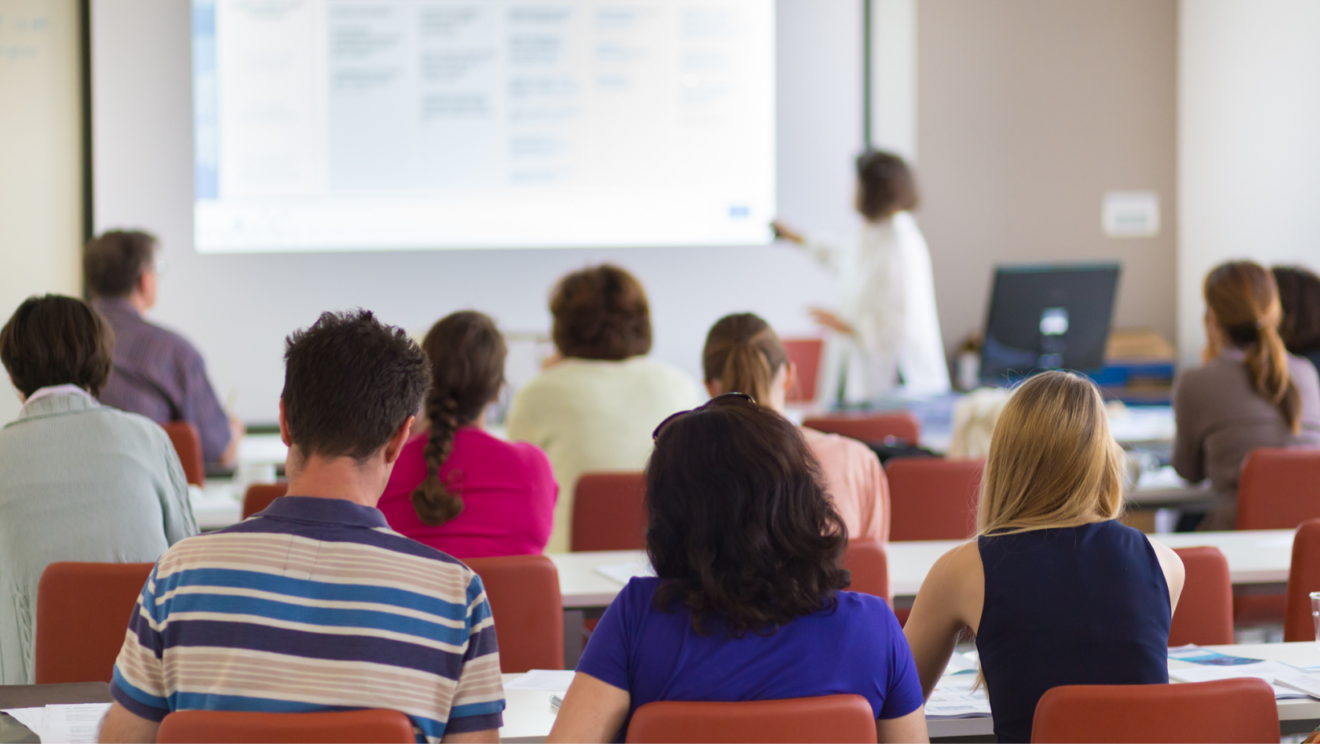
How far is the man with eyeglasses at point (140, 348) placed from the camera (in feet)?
12.3

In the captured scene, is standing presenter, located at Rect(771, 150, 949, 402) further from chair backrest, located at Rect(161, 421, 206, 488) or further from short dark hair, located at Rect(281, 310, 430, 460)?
short dark hair, located at Rect(281, 310, 430, 460)

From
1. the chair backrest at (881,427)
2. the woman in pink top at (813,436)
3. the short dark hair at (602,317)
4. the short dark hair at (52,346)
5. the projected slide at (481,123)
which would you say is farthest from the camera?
the projected slide at (481,123)

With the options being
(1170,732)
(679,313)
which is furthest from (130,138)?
(1170,732)

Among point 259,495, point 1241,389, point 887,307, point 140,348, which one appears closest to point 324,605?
point 259,495

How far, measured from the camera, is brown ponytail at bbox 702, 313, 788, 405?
2586mm

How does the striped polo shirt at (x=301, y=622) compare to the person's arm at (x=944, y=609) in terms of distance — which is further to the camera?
the person's arm at (x=944, y=609)

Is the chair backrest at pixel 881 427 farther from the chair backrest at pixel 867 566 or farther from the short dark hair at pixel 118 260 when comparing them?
the short dark hair at pixel 118 260

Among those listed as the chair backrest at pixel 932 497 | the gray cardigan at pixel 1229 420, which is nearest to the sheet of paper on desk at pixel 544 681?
the chair backrest at pixel 932 497

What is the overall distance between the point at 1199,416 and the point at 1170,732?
2.33m

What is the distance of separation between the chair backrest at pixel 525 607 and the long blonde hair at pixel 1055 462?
2.41ft

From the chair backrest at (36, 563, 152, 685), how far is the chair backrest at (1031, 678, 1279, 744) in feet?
4.46

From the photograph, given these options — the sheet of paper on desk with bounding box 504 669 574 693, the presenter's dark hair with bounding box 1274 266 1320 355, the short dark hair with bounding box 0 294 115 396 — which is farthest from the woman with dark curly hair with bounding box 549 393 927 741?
the presenter's dark hair with bounding box 1274 266 1320 355

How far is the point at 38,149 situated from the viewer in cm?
523

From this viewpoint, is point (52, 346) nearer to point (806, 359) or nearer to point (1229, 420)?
point (1229, 420)
